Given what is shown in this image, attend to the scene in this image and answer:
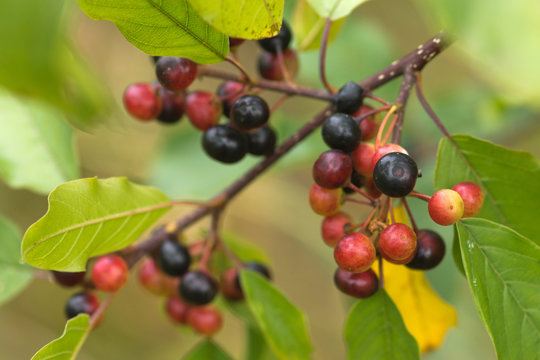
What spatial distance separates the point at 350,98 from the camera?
0.79 metres

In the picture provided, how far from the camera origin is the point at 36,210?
2893 mm

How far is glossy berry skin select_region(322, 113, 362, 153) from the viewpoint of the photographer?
727mm

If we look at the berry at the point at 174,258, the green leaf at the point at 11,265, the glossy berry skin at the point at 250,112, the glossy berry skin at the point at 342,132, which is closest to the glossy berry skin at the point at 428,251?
the glossy berry skin at the point at 342,132

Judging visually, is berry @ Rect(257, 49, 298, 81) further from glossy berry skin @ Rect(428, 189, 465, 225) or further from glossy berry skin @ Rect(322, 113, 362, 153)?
glossy berry skin @ Rect(428, 189, 465, 225)

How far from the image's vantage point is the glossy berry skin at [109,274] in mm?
907

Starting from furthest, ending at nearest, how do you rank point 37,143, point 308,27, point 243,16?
point 37,143 → point 308,27 → point 243,16

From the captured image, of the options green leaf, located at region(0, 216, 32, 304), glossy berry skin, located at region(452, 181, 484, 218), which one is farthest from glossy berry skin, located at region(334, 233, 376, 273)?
green leaf, located at region(0, 216, 32, 304)

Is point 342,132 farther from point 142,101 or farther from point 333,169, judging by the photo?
point 142,101

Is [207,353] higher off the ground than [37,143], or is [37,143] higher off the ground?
[37,143]

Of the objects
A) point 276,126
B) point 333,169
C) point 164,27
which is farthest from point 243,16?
point 276,126

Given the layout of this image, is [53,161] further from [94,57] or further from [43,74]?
[94,57]

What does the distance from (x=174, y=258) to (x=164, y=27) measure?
403mm

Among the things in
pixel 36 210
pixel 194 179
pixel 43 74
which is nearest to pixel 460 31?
pixel 43 74

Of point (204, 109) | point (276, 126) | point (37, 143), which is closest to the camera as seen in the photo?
point (204, 109)
